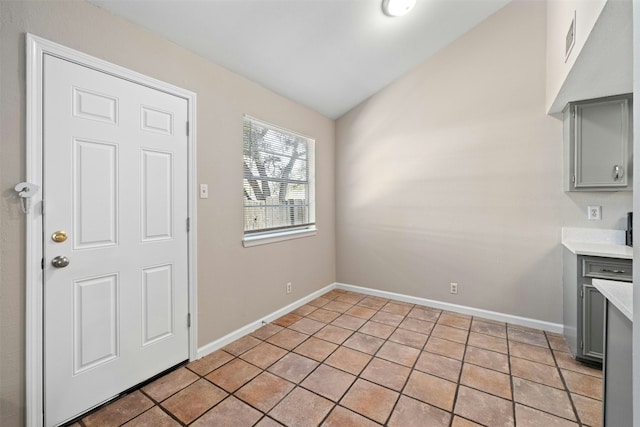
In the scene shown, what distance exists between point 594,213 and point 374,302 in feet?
7.55

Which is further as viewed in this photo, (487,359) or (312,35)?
(312,35)

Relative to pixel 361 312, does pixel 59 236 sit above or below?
above

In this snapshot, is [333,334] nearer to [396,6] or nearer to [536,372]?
[536,372]

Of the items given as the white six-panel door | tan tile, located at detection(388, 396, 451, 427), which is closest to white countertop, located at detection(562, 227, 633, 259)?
tan tile, located at detection(388, 396, 451, 427)

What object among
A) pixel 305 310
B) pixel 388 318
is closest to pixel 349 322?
pixel 388 318

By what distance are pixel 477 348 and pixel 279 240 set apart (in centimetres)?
209

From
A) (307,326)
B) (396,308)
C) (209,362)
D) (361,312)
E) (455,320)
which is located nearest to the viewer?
(209,362)

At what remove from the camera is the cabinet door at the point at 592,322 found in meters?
2.03

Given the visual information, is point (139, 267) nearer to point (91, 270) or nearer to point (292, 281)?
point (91, 270)

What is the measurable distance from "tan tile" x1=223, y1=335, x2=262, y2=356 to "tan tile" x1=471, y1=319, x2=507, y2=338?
2096 mm

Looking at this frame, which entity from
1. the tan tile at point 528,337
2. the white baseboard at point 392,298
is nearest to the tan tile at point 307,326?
the white baseboard at point 392,298

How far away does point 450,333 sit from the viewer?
8.63 ft

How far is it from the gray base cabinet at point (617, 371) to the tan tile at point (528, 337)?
148 centimetres

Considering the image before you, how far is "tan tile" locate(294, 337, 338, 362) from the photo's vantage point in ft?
7.45
